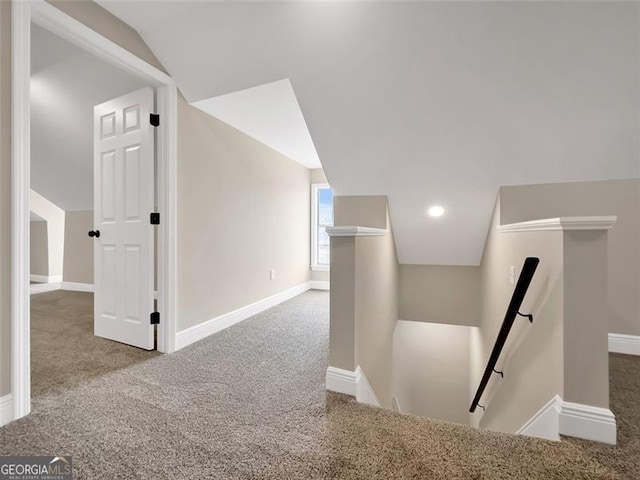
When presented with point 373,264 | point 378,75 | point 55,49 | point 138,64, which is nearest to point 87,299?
point 55,49

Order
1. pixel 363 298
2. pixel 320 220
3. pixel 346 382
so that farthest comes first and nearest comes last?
1. pixel 320 220
2. pixel 363 298
3. pixel 346 382

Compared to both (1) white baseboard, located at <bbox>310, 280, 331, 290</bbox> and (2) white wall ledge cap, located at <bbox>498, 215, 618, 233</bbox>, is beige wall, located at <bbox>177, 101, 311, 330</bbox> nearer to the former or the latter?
(1) white baseboard, located at <bbox>310, 280, 331, 290</bbox>

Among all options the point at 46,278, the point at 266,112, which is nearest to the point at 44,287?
the point at 46,278

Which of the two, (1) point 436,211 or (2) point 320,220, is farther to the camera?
(2) point 320,220

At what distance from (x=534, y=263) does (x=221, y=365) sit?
208 cm

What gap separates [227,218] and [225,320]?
1.03 meters

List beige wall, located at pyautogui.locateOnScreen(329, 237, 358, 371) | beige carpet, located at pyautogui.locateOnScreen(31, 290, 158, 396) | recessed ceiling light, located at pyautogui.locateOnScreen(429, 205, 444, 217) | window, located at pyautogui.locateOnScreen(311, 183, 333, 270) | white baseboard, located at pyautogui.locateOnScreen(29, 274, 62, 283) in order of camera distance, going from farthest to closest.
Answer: window, located at pyautogui.locateOnScreen(311, 183, 333, 270) → white baseboard, located at pyautogui.locateOnScreen(29, 274, 62, 283) → recessed ceiling light, located at pyautogui.locateOnScreen(429, 205, 444, 217) → beige carpet, located at pyautogui.locateOnScreen(31, 290, 158, 396) → beige wall, located at pyautogui.locateOnScreen(329, 237, 358, 371)

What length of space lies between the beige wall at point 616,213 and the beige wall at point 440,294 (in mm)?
1239

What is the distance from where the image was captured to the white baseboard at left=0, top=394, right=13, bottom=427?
1415 millimetres

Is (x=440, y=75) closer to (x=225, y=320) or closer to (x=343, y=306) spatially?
(x=343, y=306)

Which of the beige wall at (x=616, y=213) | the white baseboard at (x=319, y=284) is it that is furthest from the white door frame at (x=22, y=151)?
the white baseboard at (x=319, y=284)

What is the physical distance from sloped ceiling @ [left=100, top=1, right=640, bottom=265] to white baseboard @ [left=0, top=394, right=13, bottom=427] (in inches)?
88.2

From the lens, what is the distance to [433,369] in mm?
4246

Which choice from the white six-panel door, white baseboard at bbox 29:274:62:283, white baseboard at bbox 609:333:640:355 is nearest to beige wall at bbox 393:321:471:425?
white baseboard at bbox 609:333:640:355
